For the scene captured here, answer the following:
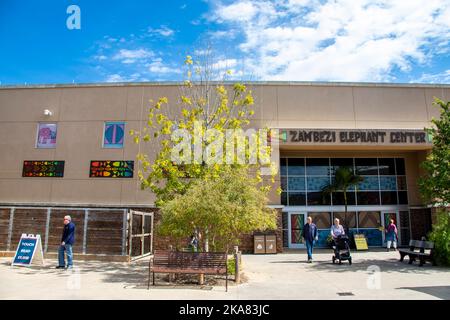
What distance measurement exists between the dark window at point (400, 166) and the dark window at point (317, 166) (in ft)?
12.8

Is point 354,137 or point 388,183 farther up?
point 354,137

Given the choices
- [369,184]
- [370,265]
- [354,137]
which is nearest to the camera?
[370,265]

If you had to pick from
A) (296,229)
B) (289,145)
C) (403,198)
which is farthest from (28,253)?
(403,198)

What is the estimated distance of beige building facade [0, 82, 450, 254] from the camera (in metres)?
18.7

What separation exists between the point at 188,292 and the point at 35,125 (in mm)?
15355

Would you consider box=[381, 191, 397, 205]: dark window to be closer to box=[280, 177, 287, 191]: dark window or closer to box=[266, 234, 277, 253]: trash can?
box=[280, 177, 287, 191]: dark window

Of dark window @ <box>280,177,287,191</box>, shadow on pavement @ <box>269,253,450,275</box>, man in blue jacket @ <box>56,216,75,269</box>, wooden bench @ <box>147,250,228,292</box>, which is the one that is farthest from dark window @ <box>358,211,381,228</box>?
man in blue jacket @ <box>56,216,75,269</box>

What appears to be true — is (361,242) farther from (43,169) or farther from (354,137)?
(43,169)

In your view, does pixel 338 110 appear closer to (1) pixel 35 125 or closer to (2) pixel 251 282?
(2) pixel 251 282

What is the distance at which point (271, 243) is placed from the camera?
17672 millimetres

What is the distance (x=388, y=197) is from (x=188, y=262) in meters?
15.0

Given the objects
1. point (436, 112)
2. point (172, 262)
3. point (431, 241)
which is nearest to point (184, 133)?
point (172, 262)

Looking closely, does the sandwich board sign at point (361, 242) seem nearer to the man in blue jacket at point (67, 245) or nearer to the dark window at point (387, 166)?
the dark window at point (387, 166)

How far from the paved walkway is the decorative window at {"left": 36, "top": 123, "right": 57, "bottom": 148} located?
742 centimetres
